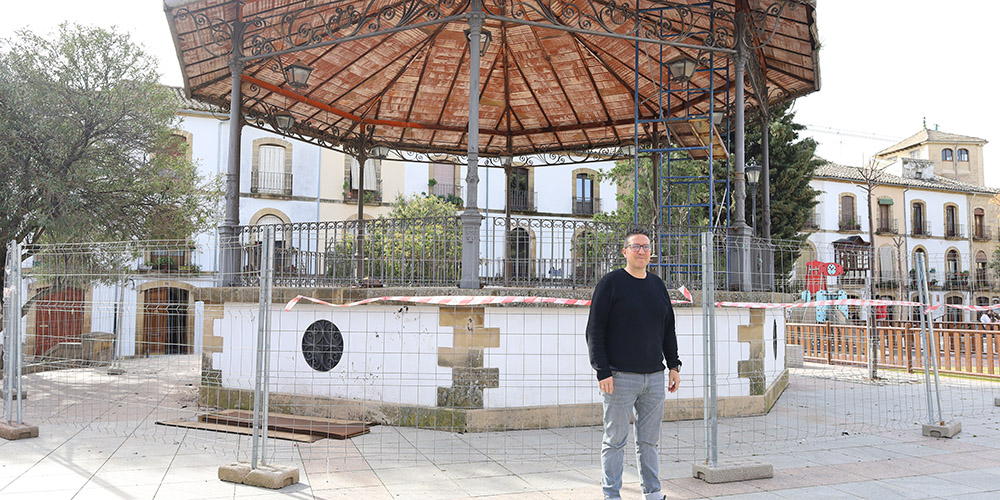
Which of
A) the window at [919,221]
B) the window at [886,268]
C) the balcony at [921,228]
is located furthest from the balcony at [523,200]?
the window at [919,221]

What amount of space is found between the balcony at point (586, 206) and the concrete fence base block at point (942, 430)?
24236mm

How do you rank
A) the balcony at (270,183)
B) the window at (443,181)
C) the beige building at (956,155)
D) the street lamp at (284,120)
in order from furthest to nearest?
the beige building at (956,155), the window at (443,181), the balcony at (270,183), the street lamp at (284,120)

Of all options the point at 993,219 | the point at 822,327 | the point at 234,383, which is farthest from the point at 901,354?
the point at 993,219

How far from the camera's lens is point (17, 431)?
6.82 metres

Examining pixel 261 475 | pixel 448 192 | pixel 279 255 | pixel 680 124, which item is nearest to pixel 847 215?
pixel 448 192

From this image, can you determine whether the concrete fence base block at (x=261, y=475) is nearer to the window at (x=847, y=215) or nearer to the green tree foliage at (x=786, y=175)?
the green tree foliage at (x=786, y=175)

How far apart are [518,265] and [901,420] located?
5240mm

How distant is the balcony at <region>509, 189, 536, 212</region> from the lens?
101ft

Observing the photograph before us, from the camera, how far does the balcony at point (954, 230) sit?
40.6m

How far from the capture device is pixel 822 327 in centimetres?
1697

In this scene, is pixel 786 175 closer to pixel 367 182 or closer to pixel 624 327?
pixel 367 182

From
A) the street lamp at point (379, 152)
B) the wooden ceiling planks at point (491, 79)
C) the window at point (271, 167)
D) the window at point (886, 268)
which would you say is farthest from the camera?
the window at point (271, 167)

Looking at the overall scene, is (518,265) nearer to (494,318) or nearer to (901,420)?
(494,318)

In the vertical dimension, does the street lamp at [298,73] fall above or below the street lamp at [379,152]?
above
